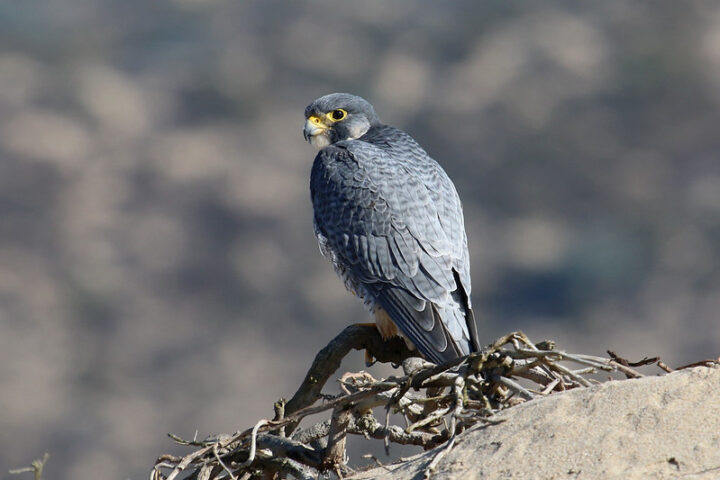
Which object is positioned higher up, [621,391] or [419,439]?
[419,439]

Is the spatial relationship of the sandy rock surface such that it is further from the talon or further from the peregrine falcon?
the talon

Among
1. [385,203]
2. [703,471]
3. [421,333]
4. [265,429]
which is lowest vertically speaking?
[703,471]

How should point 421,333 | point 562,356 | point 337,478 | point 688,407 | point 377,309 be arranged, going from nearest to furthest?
point 688,407 < point 562,356 < point 337,478 < point 421,333 < point 377,309

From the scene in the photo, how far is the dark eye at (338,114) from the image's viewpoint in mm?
3701

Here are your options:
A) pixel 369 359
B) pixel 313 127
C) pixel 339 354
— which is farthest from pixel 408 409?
pixel 313 127

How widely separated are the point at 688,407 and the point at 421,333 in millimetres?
1280

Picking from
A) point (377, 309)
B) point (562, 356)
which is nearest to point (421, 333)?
point (377, 309)

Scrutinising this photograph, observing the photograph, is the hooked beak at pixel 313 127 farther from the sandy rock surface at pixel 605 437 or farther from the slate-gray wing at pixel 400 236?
the sandy rock surface at pixel 605 437

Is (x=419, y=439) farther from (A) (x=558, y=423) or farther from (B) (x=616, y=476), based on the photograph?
(B) (x=616, y=476)

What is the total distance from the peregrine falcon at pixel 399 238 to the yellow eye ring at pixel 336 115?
0.24m

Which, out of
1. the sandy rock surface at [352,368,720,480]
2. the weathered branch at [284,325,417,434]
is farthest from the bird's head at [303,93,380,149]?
the sandy rock surface at [352,368,720,480]

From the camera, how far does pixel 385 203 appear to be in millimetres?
3143

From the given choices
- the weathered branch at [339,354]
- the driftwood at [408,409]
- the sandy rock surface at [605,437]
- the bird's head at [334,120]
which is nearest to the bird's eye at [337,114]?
the bird's head at [334,120]

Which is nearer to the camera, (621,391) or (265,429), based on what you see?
(621,391)
